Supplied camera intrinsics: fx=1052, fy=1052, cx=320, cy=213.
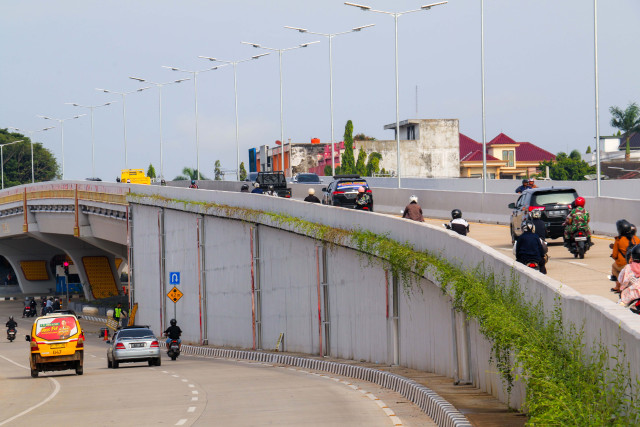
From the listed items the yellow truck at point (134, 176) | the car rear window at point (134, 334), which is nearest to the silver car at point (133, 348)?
the car rear window at point (134, 334)

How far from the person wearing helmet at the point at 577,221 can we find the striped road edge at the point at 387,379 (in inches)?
242

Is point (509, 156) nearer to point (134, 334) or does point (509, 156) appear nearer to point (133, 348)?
point (134, 334)

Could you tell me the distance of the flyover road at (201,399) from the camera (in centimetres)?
1795

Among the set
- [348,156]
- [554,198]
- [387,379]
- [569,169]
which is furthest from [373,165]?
[387,379]

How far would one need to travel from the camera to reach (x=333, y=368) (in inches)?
1201

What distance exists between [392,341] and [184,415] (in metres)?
10.0

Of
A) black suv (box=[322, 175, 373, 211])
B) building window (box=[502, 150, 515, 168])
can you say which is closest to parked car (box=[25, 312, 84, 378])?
black suv (box=[322, 175, 373, 211])

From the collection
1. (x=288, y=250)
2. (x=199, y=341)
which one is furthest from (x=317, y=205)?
(x=199, y=341)

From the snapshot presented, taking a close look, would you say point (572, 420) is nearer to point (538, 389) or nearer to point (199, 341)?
point (538, 389)

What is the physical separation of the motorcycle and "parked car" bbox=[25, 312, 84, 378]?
49.8 ft

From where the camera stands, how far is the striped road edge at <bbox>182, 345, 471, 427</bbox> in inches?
612

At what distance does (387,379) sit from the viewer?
23.6 meters

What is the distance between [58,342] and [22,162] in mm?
160090

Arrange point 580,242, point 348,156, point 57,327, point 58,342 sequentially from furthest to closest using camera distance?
1. point 348,156
2. point 57,327
3. point 58,342
4. point 580,242
